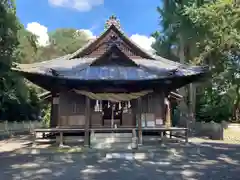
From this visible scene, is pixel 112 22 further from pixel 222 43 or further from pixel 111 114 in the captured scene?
pixel 222 43

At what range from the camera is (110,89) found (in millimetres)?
15055

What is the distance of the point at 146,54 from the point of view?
17.8 m

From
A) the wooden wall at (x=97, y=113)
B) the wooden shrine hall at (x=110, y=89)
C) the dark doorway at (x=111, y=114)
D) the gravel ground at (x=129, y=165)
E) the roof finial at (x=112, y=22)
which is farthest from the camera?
the roof finial at (x=112, y=22)

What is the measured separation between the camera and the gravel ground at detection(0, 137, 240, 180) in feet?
27.7

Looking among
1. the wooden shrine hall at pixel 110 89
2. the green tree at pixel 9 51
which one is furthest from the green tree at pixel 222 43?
the green tree at pixel 9 51

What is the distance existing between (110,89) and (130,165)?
5.47 m

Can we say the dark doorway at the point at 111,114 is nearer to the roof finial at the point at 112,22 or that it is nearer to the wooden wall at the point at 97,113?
the wooden wall at the point at 97,113

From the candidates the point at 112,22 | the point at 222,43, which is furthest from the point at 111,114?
the point at 222,43

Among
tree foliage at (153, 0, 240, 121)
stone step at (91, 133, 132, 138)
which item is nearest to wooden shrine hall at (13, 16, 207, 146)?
stone step at (91, 133, 132, 138)

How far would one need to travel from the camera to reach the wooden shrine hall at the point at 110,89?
45.4 feet

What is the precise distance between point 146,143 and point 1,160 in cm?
672

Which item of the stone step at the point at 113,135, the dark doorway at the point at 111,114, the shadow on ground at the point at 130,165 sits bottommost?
the shadow on ground at the point at 130,165

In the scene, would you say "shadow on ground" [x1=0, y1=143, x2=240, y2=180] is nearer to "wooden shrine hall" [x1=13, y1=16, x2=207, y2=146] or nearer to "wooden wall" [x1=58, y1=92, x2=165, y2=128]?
"wooden shrine hall" [x1=13, y1=16, x2=207, y2=146]

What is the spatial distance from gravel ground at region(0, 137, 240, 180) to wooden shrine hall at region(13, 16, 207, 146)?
184 centimetres
